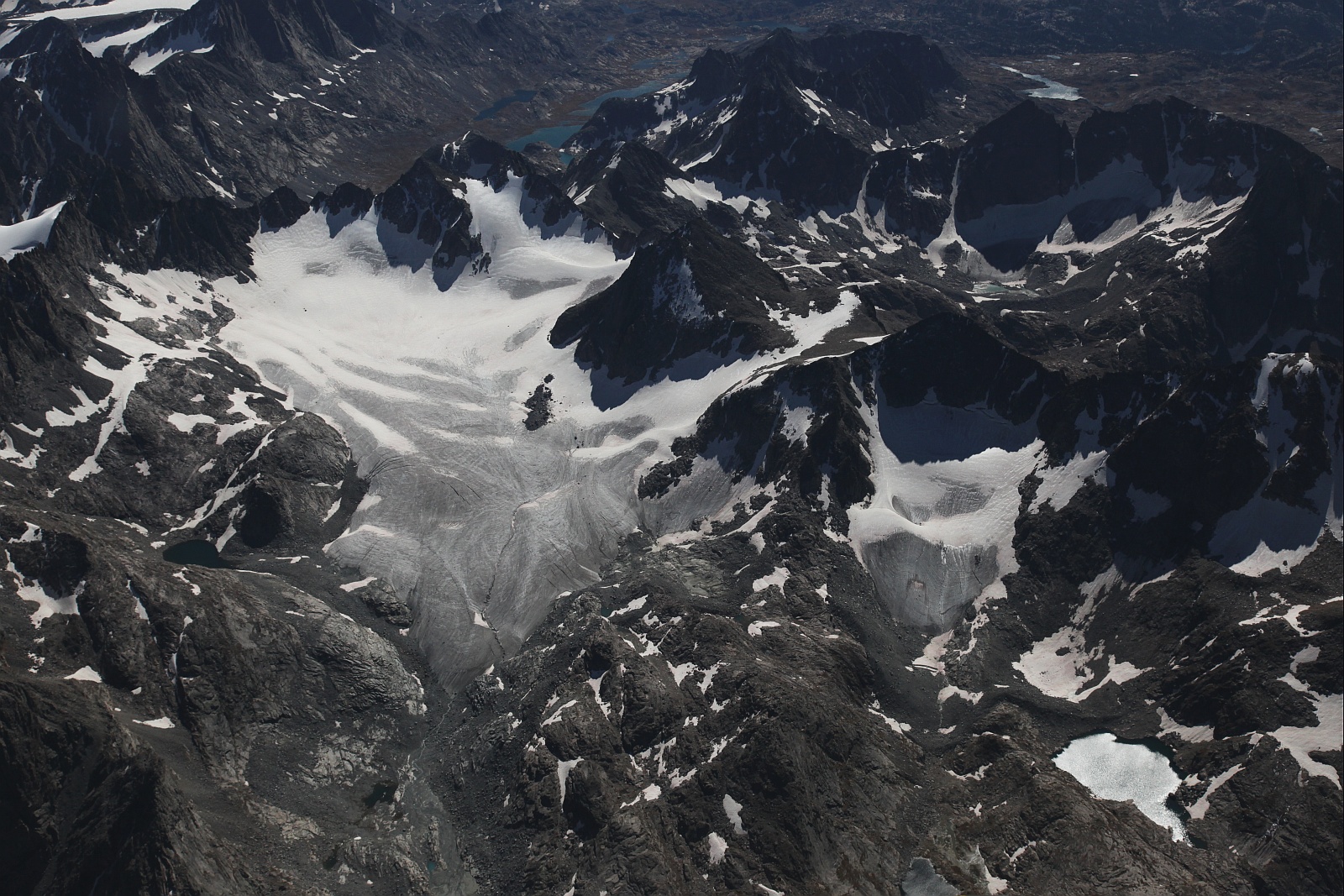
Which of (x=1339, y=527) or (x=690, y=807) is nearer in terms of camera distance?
(x=690, y=807)

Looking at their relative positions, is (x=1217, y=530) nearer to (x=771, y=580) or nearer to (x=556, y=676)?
(x=771, y=580)

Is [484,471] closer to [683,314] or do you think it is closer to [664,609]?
[683,314]

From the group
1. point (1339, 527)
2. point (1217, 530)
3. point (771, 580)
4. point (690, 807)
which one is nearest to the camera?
point (690, 807)

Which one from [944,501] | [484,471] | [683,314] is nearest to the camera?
[944,501]

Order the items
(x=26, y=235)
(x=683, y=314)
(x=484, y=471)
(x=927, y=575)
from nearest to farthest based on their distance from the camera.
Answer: (x=927, y=575)
(x=484, y=471)
(x=26, y=235)
(x=683, y=314)

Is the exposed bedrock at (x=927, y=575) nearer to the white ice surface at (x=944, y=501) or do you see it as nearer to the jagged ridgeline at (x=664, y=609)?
the white ice surface at (x=944, y=501)

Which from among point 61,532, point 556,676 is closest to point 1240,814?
point 556,676

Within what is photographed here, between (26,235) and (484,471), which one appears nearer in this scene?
(484,471)

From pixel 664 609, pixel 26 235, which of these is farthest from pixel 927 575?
pixel 26 235

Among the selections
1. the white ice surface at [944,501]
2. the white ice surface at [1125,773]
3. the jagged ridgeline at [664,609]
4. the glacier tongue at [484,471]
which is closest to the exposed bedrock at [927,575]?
the white ice surface at [944,501]
